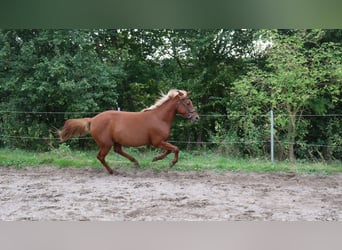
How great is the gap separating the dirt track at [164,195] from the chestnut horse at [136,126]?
0.38 metres

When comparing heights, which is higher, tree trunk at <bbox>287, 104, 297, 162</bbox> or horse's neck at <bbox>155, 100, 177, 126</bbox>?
horse's neck at <bbox>155, 100, 177, 126</bbox>

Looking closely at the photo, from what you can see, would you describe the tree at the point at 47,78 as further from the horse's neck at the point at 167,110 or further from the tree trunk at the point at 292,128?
the tree trunk at the point at 292,128

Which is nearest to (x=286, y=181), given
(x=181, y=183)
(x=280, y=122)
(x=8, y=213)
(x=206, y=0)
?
(x=181, y=183)

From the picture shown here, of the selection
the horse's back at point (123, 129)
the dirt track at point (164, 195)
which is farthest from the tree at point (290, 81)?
the horse's back at point (123, 129)

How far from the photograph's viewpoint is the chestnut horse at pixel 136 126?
190 inches

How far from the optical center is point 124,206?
11.4ft

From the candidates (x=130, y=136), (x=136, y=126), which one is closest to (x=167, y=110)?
(x=136, y=126)

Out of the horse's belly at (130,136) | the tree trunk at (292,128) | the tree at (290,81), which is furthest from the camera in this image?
the tree trunk at (292,128)

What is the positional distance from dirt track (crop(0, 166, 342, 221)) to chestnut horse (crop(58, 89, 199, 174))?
377 millimetres

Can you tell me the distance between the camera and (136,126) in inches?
190

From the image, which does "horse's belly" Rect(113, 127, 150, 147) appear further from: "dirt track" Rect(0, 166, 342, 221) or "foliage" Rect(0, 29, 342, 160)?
"foliage" Rect(0, 29, 342, 160)

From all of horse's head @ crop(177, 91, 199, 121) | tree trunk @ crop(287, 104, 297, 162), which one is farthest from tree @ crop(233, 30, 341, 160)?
horse's head @ crop(177, 91, 199, 121)

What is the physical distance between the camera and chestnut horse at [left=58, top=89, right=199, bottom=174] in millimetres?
4820

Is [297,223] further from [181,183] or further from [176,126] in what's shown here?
[176,126]
